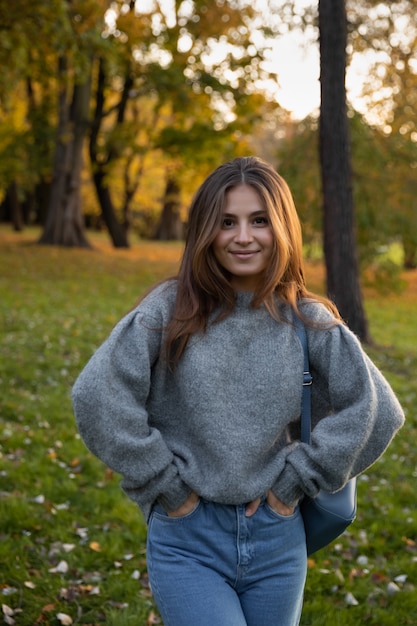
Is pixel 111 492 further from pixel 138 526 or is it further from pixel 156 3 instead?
pixel 156 3

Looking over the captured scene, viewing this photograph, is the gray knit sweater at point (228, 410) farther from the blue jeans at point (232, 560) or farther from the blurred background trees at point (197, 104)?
the blurred background trees at point (197, 104)

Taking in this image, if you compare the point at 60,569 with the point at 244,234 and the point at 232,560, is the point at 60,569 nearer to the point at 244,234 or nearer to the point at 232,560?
the point at 232,560

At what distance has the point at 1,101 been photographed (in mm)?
16953

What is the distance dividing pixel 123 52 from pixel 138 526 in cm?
1935

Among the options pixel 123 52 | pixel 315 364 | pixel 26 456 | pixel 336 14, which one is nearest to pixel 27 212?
pixel 123 52

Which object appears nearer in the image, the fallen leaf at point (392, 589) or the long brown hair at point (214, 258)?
the long brown hair at point (214, 258)

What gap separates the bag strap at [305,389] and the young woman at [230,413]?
20 millimetres

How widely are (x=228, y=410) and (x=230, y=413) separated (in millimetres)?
12

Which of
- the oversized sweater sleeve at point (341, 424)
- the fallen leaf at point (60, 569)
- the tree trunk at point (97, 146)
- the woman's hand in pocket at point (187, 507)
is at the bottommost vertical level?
the fallen leaf at point (60, 569)

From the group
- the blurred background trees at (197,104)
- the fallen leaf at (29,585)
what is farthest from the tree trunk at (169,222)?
the fallen leaf at (29,585)

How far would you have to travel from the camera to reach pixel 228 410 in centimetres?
253

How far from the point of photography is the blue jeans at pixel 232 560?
2441 mm

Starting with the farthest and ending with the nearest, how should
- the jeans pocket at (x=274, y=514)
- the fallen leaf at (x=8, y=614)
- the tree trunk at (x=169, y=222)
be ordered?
the tree trunk at (x=169, y=222) < the fallen leaf at (x=8, y=614) < the jeans pocket at (x=274, y=514)

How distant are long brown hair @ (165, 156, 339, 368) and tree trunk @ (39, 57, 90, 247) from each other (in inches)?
885
